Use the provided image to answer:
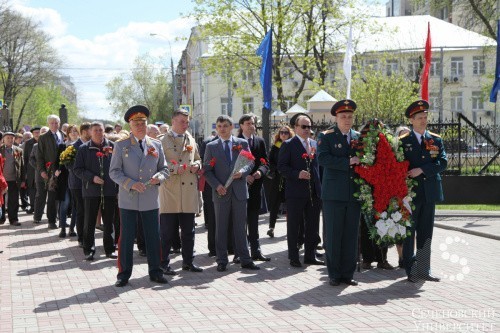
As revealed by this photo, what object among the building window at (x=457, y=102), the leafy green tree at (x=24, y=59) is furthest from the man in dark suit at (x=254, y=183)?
the building window at (x=457, y=102)

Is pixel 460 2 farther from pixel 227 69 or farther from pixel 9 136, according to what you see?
pixel 9 136

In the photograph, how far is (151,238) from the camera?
9.32 meters

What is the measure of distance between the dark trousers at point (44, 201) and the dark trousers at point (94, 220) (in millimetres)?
3847

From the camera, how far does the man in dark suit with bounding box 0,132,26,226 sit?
1687cm

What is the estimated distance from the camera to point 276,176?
13.8 meters

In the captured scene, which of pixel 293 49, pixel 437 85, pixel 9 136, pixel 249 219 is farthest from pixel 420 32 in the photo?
pixel 249 219

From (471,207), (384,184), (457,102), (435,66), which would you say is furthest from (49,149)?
(457,102)

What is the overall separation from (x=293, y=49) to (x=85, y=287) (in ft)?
86.6

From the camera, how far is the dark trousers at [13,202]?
1683cm

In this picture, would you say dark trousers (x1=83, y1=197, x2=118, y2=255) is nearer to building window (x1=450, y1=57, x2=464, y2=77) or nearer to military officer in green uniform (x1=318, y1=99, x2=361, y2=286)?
military officer in green uniform (x1=318, y1=99, x2=361, y2=286)

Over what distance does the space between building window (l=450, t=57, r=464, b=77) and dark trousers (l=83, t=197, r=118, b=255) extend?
61.2 m

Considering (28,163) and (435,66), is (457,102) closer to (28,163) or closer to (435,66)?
(435,66)

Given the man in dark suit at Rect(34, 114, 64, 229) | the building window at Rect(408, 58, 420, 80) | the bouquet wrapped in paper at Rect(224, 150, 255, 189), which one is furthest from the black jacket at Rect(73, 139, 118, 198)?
the building window at Rect(408, 58, 420, 80)

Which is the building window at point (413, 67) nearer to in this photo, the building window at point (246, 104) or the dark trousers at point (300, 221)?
the building window at point (246, 104)
